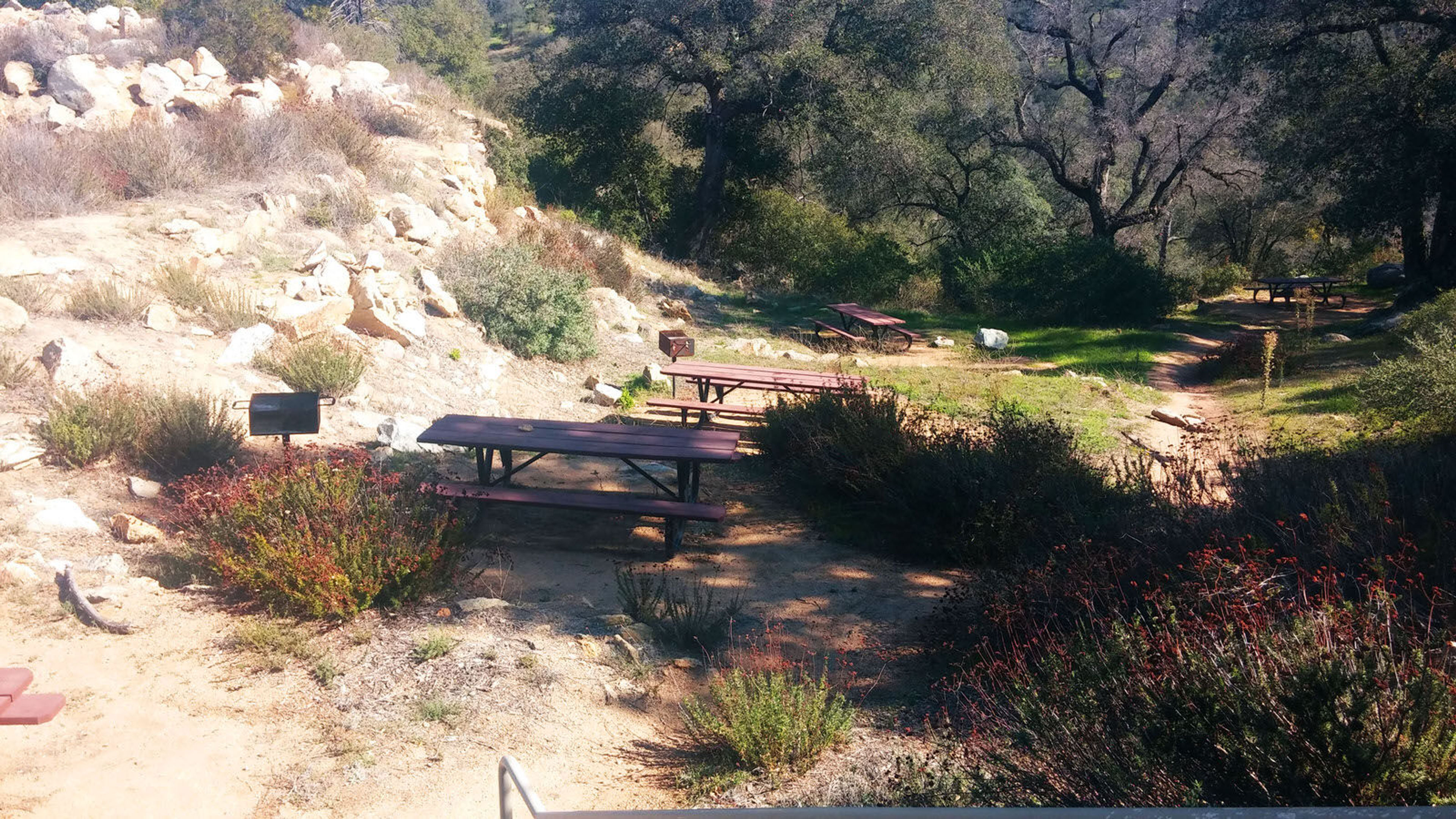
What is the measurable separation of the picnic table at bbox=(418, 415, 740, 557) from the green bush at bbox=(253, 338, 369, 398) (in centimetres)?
160

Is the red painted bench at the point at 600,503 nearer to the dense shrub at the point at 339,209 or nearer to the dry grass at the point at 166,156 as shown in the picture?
the dense shrub at the point at 339,209

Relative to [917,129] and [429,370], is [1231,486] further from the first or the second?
[917,129]

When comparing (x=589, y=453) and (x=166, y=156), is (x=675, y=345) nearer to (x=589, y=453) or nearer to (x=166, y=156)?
(x=589, y=453)

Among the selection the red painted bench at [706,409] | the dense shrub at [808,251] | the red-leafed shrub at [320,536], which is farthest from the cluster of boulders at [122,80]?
the red-leafed shrub at [320,536]

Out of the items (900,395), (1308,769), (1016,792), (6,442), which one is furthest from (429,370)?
(1308,769)

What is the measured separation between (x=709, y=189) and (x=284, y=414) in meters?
16.2

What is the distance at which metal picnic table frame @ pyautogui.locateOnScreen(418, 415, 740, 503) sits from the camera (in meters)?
6.21

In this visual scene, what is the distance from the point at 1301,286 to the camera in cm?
1933

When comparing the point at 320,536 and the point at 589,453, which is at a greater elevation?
the point at 589,453

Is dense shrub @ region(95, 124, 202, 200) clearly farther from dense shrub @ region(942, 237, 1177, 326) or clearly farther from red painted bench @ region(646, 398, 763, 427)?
dense shrub @ region(942, 237, 1177, 326)

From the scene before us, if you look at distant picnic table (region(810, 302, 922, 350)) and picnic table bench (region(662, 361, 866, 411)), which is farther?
distant picnic table (region(810, 302, 922, 350))

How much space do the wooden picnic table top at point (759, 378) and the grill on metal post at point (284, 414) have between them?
412 centimetres

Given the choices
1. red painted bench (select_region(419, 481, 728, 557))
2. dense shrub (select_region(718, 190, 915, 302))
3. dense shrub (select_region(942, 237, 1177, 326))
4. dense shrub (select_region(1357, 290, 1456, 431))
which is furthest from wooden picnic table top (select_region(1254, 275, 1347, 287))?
red painted bench (select_region(419, 481, 728, 557))

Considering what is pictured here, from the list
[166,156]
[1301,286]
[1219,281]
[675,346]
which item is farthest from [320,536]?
[1219,281]
